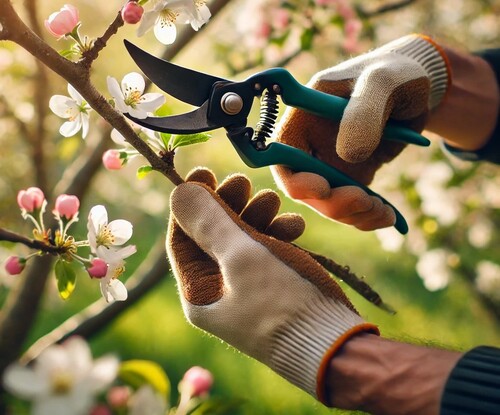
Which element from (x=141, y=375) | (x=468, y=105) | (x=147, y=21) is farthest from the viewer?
(x=468, y=105)

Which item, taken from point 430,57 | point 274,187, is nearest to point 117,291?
point 430,57

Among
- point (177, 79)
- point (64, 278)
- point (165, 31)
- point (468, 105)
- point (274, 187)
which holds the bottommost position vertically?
point (274, 187)

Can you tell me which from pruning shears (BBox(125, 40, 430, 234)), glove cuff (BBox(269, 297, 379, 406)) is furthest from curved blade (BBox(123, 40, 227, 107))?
glove cuff (BBox(269, 297, 379, 406))

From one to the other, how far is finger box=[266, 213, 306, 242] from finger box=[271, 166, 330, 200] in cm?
8

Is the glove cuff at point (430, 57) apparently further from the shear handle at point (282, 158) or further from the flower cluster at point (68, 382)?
the flower cluster at point (68, 382)

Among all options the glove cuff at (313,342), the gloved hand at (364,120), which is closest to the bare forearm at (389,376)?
the glove cuff at (313,342)

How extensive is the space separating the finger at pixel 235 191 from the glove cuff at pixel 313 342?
11.8 inches

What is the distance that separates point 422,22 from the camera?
5.00 m

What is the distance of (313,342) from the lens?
1.21 metres

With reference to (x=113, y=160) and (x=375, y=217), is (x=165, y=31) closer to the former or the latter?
(x=113, y=160)

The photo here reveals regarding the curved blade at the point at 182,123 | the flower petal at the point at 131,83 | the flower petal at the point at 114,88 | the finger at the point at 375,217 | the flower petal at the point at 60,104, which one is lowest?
the finger at the point at 375,217

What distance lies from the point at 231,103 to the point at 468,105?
3.15 ft

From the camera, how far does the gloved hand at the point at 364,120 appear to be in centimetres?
145

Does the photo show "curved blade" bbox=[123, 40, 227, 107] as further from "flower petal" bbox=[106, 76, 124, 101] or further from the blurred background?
the blurred background
